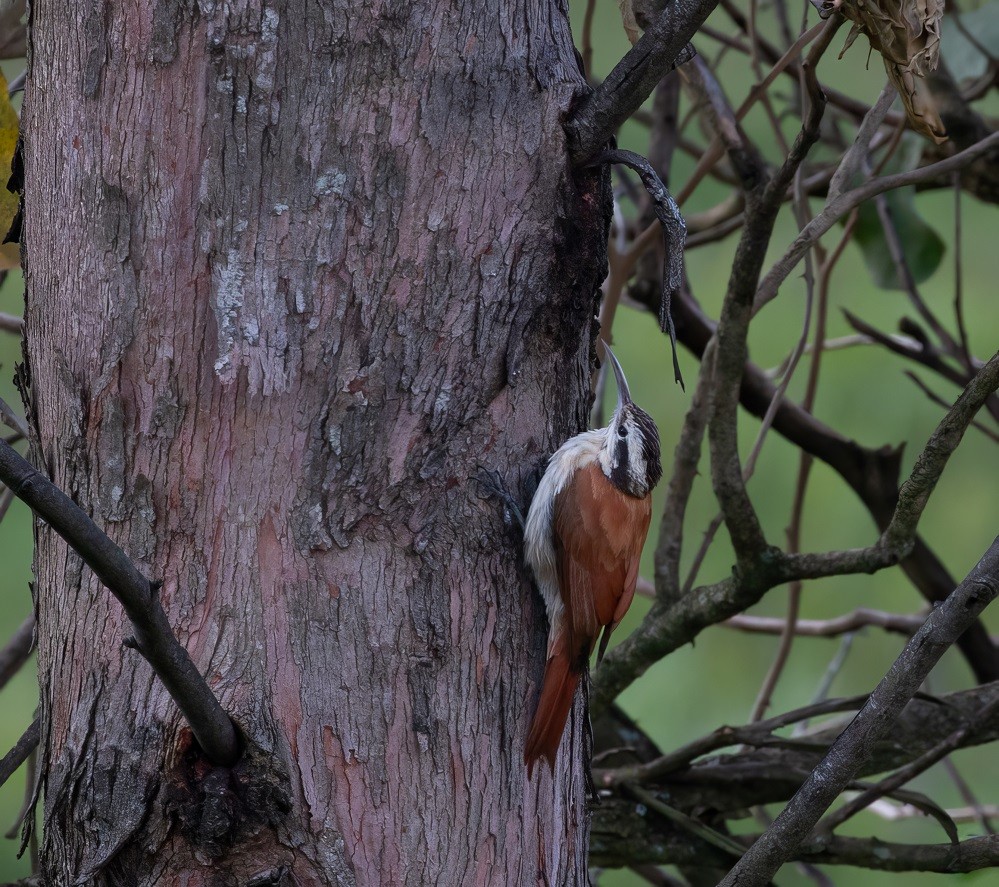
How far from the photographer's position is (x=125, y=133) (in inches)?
65.3

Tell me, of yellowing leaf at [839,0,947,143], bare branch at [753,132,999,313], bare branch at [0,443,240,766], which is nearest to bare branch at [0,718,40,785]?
bare branch at [0,443,240,766]

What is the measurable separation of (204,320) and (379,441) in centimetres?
30

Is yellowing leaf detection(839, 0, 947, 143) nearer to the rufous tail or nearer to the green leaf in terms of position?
the rufous tail

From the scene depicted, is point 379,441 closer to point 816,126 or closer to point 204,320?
point 204,320

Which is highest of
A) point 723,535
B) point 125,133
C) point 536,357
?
point 723,535

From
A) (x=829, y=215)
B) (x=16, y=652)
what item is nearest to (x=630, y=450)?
(x=829, y=215)

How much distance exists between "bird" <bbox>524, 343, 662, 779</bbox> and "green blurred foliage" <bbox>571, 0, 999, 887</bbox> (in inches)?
104

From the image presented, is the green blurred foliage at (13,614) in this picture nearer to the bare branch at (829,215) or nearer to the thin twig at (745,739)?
the thin twig at (745,739)

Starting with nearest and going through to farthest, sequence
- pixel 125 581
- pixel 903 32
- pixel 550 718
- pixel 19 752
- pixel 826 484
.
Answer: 1. pixel 125 581
2. pixel 550 718
3. pixel 903 32
4. pixel 19 752
5. pixel 826 484

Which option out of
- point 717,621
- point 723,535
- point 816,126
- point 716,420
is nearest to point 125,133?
point 816,126

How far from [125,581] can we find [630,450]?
1.62 metres

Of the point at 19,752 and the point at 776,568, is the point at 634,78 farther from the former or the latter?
the point at 19,752

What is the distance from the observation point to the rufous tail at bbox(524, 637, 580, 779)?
169 cm

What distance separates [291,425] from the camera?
1.61 metres
